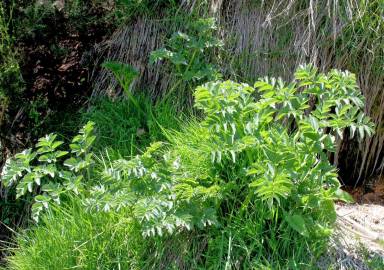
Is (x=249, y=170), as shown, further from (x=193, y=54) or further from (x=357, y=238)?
(x=193, y=54)

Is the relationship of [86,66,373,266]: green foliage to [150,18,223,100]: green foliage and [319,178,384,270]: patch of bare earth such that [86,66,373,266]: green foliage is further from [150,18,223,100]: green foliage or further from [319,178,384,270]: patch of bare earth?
[150,18,223,100]: green foliage

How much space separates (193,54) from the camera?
3.13m

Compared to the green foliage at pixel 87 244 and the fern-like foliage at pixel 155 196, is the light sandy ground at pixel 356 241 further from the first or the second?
the green foliage at pixel 87 244

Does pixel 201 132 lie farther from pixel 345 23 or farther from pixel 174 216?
pixel 345 23

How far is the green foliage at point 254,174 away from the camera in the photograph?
7.74 ft

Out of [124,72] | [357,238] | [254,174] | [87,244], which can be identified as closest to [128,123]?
[124,72]

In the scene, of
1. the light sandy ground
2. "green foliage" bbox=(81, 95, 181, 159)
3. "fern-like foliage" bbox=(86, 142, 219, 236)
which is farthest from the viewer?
"green foliage" bbox=(81, 95, 181, 159)

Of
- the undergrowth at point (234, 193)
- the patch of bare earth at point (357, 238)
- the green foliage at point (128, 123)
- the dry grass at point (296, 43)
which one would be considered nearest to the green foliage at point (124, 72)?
the green foliage at point (128, 123)

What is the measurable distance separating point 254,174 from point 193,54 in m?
0.88

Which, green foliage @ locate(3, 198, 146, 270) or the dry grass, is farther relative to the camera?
the dry grass

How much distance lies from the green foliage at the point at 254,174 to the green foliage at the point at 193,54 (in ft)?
1.87

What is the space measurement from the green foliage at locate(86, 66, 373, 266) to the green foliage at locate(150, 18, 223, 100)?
569 millimetres

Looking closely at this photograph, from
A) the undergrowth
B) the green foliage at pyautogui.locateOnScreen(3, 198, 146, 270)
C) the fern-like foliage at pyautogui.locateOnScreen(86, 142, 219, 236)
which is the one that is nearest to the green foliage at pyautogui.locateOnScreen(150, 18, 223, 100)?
the undergrowth

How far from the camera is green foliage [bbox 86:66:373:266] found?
2.36m
